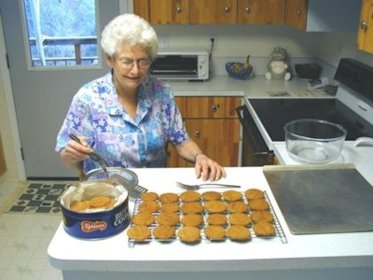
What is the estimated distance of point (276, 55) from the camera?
120 inches

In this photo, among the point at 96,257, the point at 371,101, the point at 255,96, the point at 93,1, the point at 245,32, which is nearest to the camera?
the point at 96,257

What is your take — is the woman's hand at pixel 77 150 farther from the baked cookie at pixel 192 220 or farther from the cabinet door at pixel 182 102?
the cabinet door at pixel 182 102

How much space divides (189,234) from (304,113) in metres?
1.53

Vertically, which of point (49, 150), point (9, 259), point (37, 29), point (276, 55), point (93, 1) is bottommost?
point (9, 259)

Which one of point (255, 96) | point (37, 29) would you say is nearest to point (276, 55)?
point (255, 96)

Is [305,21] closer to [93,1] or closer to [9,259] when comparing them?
[93,1]

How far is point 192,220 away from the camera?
975mm

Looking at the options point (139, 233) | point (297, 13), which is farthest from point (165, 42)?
point (139, 233)

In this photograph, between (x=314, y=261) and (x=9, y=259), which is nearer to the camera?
(x=314, y=261)

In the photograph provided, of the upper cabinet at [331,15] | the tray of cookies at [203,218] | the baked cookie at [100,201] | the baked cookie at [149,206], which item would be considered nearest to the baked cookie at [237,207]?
the tray of cookies at [203,218]

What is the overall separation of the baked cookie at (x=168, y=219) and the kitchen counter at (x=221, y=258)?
0.07 metres

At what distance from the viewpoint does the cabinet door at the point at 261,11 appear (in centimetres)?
275

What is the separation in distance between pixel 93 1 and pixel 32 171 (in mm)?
1562

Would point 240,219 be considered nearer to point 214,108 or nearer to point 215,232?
point 215,232
